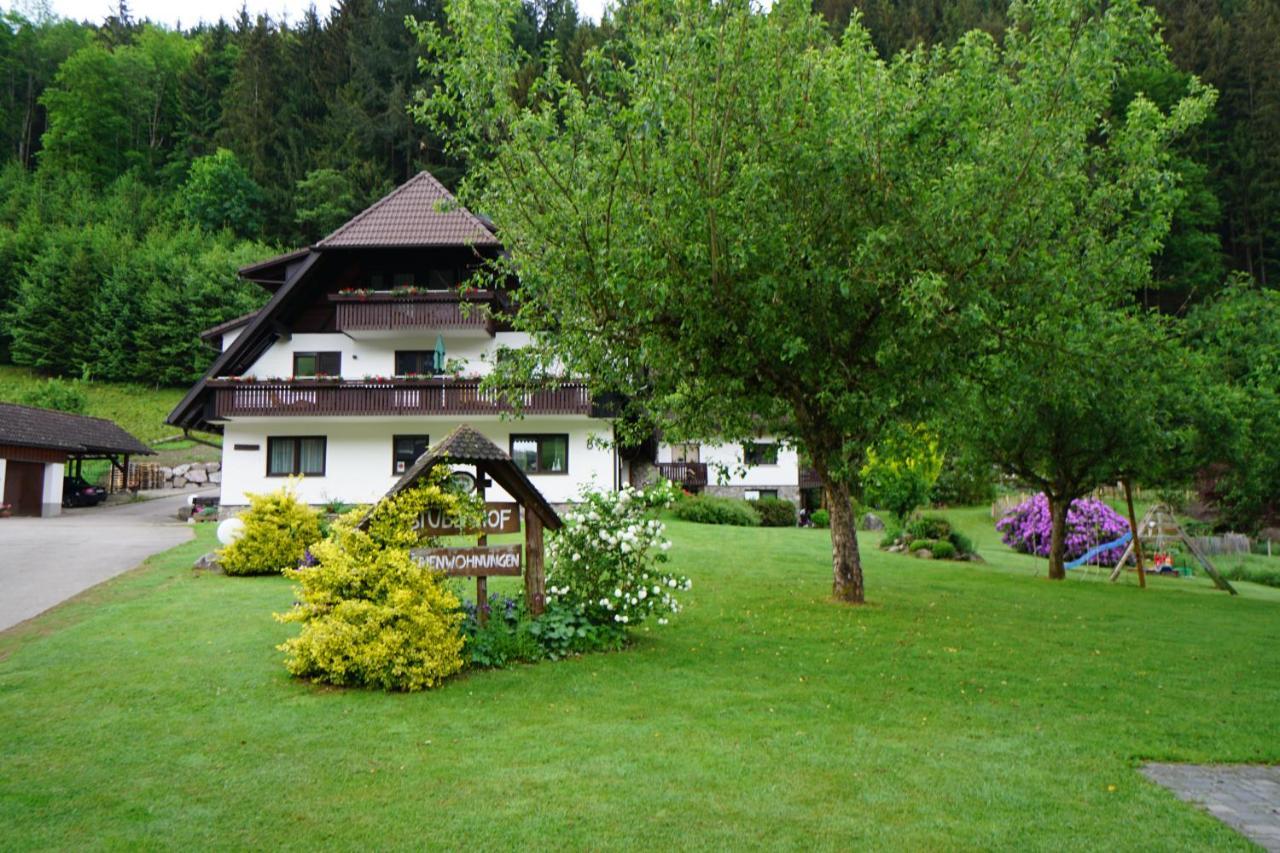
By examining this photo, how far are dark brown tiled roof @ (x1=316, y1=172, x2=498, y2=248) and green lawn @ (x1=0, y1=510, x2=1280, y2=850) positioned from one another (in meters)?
19.4

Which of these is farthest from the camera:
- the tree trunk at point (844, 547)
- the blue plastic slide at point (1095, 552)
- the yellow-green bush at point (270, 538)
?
the blue plastic slide at point (1095, 552)

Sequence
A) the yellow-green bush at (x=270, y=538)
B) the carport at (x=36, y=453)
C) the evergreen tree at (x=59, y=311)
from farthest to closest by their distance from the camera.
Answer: the evergreen tree at (x=59, y=311) → the carport at (x=36, y=453) → the yellow-green bush at (x=270, y=538)

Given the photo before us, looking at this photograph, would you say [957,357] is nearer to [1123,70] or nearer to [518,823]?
[1123,70]

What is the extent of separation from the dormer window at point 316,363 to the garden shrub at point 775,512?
55.4 ft

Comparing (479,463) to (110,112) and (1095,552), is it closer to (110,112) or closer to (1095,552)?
(1095,552)

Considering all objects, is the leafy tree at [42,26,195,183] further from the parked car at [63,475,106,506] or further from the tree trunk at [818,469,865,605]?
the tree trunk at [818,469,865,605]

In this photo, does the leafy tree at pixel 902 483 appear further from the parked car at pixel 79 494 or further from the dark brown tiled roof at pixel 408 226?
the parked car at pixel 79 494

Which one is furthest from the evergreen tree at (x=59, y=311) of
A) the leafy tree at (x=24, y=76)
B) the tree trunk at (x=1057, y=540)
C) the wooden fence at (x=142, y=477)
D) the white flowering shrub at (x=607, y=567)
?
the white flowering shrub at (x=607, y=567)

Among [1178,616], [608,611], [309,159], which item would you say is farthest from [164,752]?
[309,159]

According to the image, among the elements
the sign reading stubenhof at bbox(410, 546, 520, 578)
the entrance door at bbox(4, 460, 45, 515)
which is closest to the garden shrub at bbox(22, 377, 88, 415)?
the entrance door at bbox(4, 460, 45, 515)

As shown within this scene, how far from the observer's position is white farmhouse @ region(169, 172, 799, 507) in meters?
30.2

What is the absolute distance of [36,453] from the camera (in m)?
34.0

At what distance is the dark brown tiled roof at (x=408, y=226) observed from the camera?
3050 centimetres

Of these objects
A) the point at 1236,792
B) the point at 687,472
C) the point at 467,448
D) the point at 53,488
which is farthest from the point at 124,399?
the point at 1236,792
